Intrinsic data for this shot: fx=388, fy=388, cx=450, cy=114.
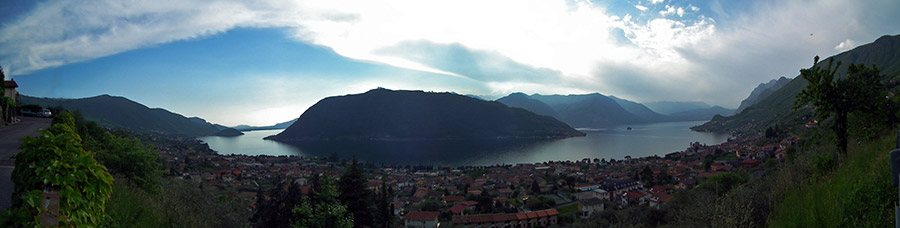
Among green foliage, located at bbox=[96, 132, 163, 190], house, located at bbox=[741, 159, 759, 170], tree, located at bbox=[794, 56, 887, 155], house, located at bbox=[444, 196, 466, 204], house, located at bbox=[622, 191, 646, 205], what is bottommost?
house, located at bbox=[444, 196, 466, 204]

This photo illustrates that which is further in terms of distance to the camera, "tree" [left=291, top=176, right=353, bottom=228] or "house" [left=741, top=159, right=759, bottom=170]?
"house" [left=741, top=159, right=759, bottom=170]

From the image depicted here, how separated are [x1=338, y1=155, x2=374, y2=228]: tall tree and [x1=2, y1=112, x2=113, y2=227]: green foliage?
1237 centimetres

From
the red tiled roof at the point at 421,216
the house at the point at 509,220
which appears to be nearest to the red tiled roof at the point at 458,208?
the red tiled roof at the point at 421,216

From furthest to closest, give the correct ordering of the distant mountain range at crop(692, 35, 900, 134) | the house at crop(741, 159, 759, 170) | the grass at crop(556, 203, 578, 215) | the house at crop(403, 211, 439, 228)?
the distant mountain range at crop(692, 35, 900, 134) → the house at crop(741, 159, 759, 170) → the grass at crop(556, 203, 578, 215) → the house at crop(403, 211, 439, 228)

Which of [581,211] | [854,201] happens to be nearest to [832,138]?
[854,201]

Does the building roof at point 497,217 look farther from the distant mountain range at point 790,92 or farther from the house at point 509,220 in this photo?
the distant mountain range at point 790,92

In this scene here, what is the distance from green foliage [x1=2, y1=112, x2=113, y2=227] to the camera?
1877 mm

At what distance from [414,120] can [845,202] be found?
141 metres

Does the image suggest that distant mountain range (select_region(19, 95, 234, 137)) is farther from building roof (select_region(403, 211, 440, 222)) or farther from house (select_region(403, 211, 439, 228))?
house (select_region(403, 211, 439, 228))

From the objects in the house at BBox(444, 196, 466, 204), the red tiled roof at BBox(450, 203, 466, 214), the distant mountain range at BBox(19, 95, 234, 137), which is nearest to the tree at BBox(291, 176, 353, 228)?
the red tiled roof at BBox(450, 203, 466, 214)

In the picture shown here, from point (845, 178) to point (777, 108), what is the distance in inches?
5024

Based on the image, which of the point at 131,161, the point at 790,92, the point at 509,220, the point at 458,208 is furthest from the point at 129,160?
the point at 790,92

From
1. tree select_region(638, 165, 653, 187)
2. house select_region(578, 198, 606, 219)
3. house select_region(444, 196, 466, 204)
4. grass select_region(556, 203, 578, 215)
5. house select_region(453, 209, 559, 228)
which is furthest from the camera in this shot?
tree select_region(638, 165, 653, 187)

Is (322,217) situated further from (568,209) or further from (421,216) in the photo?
(568,209)
